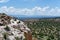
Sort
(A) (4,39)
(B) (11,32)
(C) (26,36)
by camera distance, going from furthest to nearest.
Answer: (C) (26,36) → (B) (11,32) → (A) (4,39)

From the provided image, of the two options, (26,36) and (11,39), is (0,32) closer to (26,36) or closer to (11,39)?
(11,39)

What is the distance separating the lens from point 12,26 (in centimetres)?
2000

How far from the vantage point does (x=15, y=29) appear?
64.6 ft

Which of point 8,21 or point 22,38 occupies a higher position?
point 8,21

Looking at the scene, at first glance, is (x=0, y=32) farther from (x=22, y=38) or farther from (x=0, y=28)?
(x=22, y=38)

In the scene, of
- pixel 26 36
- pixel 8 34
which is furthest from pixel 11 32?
pixel 26 36

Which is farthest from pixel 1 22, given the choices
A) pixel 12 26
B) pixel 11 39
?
pixel 11 39

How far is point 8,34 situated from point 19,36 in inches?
44.6

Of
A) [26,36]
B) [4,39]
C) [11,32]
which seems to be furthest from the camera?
[26,36]

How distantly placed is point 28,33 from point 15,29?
5.53ft

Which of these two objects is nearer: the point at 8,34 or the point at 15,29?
the point at 8,34

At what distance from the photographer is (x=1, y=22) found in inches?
777

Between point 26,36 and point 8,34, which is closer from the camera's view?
point 8,34

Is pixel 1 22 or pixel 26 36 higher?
pixel 1 22
